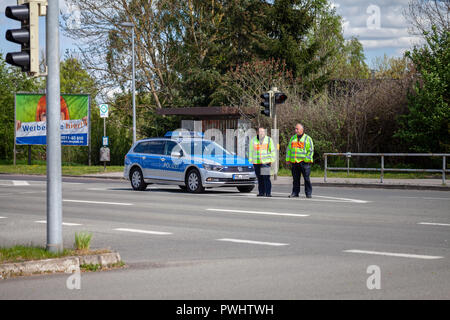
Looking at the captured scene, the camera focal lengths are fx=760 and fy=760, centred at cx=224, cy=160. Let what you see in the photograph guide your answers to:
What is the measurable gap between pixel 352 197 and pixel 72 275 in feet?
40.4

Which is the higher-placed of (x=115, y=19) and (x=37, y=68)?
(x=115, y=19)

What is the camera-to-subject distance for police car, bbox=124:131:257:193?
21.5 m

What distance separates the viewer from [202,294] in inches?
286

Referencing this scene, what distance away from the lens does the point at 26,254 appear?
9.13 metres

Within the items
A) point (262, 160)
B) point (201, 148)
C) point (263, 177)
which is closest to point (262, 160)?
point (262, 160)

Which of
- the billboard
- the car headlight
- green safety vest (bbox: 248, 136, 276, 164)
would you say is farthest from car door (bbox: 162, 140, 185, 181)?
the billboard

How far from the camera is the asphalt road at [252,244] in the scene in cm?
759

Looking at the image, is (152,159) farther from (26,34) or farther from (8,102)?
(8,102)

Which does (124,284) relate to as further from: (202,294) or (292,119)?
(292,119)

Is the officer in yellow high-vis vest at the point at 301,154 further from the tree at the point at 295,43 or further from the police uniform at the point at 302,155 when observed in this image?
the tree at the point at 295,43

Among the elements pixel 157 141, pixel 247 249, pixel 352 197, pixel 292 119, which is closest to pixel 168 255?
pixel 247 249

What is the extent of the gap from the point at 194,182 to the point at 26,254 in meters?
12.9

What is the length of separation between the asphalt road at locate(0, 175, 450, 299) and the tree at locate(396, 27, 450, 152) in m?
8.95

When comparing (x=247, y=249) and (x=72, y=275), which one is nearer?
(x=72, y=275)
